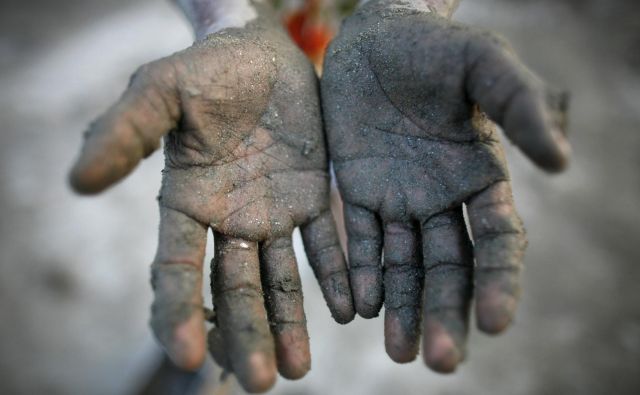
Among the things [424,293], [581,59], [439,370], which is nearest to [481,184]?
[424,293]

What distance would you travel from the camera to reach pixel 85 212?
301 cm

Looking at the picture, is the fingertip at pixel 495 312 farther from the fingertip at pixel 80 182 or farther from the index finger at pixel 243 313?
the fingertip at pixel 80 182

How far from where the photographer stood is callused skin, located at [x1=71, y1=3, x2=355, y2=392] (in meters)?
1.03

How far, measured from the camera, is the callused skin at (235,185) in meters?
1.03

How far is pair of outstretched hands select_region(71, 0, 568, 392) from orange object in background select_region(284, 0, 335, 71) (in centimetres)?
96

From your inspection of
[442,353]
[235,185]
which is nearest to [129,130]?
[235,185]

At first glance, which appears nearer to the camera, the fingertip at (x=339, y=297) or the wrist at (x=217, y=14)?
the fingertip at (x=339, y=297)

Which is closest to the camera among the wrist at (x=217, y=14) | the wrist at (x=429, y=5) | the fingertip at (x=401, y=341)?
the fingertip at (x=401, y=341)

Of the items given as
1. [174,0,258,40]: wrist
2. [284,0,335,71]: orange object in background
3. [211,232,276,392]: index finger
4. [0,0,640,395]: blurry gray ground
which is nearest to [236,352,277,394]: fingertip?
[211,232,276,392]: index finger

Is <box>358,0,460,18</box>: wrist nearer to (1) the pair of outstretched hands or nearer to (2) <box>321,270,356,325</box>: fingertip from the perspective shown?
(1) the pair of outstretched hands

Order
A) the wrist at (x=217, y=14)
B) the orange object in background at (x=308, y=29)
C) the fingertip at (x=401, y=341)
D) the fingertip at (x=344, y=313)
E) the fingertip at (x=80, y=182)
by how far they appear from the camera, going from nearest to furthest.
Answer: the fingertip at (x=80, y=182), the fingertip at (x=401, y=341), the fingertip at (x=344, y=313), the wrist at (x=217, y=14), the orange object in background at (x=308, y=29)

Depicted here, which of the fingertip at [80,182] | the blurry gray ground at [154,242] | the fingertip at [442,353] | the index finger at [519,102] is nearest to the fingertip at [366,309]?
the fingertip at [442,353]

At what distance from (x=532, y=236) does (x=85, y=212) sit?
2717mm

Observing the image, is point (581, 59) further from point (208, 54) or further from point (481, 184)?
point (208, 54)
